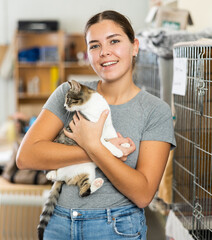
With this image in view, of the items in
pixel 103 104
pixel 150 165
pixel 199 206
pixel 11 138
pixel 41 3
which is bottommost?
pixel 11 138

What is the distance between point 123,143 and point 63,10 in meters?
5.46

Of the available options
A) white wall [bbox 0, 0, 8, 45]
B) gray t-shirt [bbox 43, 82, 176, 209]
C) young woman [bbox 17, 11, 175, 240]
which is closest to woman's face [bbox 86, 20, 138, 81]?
young woman [bbox 17, 11, 175, 240]

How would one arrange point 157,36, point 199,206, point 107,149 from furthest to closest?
point 157,36 → point 199,206 → point 107,149

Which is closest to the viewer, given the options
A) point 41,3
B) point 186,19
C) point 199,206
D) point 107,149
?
point 107,149

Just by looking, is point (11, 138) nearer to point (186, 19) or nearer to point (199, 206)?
point (186, 19)

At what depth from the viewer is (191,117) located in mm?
1579

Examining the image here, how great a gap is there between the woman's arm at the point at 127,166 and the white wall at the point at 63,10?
209 inches

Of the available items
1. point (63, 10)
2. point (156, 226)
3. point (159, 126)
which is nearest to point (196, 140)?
point (159, 126)

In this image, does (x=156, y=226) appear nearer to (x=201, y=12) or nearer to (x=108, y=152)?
(x=108, y=152)

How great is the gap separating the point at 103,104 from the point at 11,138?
389cm

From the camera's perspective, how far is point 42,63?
5.88 meters

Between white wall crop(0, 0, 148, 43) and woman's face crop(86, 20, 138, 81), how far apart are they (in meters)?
5.17

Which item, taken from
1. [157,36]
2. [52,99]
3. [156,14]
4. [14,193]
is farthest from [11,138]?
[52,99]

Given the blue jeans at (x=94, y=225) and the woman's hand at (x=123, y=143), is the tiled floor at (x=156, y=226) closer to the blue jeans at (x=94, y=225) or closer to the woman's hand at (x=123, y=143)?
the blue jeans at (x=94, y=225)
